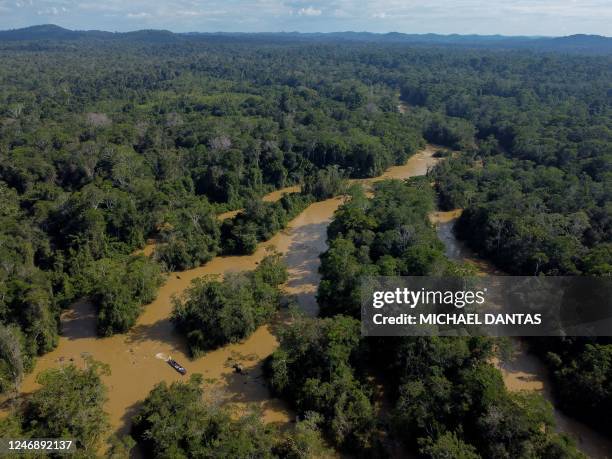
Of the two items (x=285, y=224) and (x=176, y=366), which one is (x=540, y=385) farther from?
(x=285, y=224)

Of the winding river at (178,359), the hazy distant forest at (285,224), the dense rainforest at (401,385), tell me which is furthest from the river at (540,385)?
the dense rainforest at (401,385)

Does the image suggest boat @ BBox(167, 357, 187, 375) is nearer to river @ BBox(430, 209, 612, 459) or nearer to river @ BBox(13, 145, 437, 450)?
river @ BBox(13, 145, 437, 450)

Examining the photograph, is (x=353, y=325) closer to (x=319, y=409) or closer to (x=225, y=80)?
(x=319, y=409)

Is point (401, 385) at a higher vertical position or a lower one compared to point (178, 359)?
higher

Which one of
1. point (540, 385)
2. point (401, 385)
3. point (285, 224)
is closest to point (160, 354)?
point (401, 385)

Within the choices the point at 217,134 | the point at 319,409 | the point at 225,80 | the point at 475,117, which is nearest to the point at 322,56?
the point at 225,80

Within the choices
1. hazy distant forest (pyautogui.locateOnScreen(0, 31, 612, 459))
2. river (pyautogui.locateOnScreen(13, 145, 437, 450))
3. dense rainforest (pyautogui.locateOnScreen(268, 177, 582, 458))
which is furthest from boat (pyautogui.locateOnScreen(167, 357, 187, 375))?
dense rainforest (pyautogui.locateOnScreen(268, 177, 582, 458))
